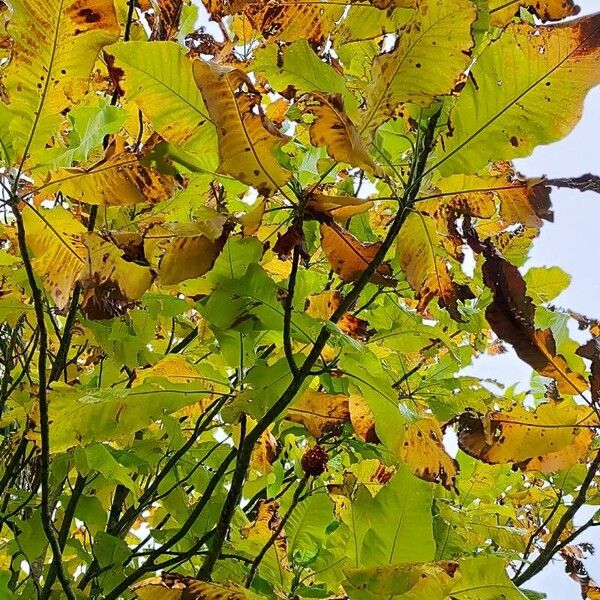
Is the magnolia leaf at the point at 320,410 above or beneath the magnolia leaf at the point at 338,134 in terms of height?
beneath

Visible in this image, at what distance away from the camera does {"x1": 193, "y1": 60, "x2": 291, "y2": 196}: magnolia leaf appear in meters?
0.54

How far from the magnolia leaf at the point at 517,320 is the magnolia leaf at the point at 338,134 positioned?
0.76 ft

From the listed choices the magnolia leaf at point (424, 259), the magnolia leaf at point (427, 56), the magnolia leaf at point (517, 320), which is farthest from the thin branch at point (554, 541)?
the magnolia leaf at point (427, 56)

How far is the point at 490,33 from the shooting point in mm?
793

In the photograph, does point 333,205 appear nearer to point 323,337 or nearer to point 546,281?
point 323,337

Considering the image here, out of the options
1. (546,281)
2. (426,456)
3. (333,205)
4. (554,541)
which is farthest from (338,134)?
(546,281)

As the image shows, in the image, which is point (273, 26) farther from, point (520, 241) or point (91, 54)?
A: point (520, 241)

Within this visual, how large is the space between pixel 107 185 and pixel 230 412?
0.90 ft

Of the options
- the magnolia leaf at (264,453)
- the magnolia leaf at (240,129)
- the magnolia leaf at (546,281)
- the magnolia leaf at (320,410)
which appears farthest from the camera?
the magnolia leaf at (546,281)

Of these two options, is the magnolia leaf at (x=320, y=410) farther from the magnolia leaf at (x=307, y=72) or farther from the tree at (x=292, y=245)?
the magnolia leaf at (x=307, y=72)

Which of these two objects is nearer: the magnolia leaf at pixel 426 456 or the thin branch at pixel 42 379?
the thin branch at pixel 42 379

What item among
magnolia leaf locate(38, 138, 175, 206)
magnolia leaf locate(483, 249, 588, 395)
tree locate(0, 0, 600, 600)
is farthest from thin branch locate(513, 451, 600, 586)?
magnolia leaf locate(38, 138, 175, 206)

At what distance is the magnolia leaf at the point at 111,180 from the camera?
69cm

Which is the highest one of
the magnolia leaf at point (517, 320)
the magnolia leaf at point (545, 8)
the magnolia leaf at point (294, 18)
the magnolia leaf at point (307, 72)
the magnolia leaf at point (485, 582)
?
the magnolia leaf at point (294, 18)
